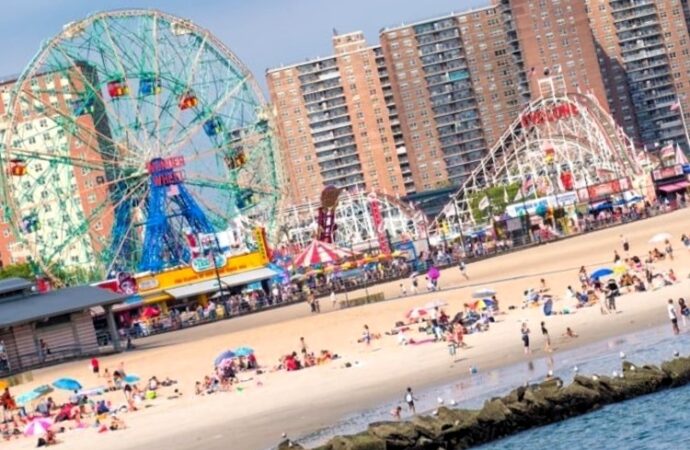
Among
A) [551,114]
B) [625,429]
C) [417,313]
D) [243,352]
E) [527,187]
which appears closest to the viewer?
[625,429]

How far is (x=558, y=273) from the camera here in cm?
6812

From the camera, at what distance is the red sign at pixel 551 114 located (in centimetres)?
13300

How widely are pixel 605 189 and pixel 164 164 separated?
34.9 m

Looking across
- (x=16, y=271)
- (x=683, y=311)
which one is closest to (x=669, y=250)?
(x=683, y=311)

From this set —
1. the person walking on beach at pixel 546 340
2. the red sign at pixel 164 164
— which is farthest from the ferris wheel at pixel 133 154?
the person walking on beach at pixel 546 340

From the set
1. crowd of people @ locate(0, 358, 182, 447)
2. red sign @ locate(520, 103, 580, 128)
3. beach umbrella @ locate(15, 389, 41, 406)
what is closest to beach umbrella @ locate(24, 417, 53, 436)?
crowd of people @ locate(0, 358, 182, 447)

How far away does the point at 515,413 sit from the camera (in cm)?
3497

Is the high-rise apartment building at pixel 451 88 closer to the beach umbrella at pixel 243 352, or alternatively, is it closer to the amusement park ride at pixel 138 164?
the amusement park ride at pixel 138 164

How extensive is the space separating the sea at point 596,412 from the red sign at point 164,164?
5646cm

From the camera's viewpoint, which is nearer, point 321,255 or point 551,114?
point 321,255

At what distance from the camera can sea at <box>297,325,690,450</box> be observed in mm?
32969

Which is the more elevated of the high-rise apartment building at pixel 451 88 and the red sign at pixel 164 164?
the high-rise apartment building at pixel 451 88

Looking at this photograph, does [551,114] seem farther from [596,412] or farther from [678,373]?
[596,412]

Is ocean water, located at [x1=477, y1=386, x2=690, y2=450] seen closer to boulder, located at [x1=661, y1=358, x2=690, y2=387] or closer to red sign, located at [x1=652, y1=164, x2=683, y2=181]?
boulder, located at [x1=661, y1=358, x2=690, y2=387]
